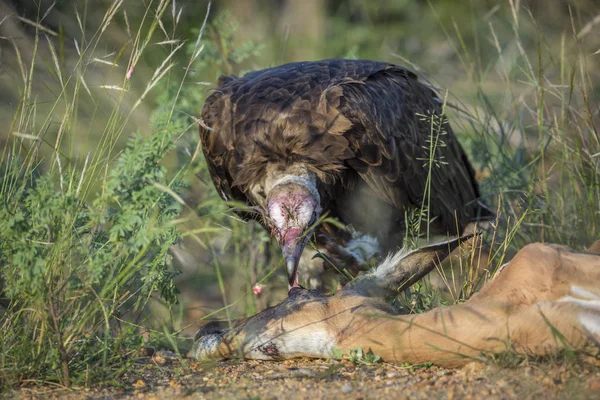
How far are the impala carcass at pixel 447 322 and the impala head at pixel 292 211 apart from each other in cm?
71

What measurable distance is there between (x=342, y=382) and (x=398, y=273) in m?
0.71

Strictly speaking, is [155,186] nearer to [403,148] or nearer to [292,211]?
[292,211]

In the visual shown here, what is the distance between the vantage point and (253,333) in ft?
9.92

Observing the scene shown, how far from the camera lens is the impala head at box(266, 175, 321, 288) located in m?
3.88

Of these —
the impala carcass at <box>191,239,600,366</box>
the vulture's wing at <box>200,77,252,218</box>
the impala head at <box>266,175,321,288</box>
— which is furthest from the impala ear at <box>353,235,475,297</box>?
the vulture's wing at <box>200,77,252,218</box>

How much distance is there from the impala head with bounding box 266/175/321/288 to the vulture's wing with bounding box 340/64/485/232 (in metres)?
0.35

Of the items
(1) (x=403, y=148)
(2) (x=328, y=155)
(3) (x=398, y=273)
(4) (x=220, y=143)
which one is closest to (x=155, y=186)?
(3) (x=398, y=273)

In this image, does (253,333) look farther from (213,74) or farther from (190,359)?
(213,74)

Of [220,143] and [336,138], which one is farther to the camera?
[220,143]

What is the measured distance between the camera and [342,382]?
2.66m

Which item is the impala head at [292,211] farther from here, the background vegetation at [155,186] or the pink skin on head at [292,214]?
the background vegetation at [155,186]

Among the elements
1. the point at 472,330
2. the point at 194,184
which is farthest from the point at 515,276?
the point at 194,184

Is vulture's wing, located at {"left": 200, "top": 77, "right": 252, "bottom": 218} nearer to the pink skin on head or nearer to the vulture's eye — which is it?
the pink skin on head

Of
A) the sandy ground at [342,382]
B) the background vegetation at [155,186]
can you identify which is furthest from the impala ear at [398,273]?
the sandy ground at [342,382]
